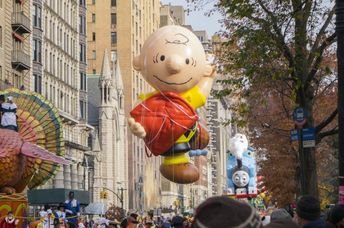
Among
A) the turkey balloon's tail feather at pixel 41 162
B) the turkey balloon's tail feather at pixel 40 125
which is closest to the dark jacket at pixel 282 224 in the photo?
the turkey balloon's tail feather at pixel 41 162

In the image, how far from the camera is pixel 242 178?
1326 inches

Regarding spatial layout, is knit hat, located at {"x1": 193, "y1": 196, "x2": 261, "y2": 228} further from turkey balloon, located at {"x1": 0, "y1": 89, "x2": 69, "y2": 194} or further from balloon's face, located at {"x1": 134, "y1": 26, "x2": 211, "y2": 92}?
turkey balloon, located at {"x1": 0, "y1": 89, "x2": 69, "y2": 194}

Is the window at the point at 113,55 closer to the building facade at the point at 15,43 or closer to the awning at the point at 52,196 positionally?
the building facade at the point at 15,43

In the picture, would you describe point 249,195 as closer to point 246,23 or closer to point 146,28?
point 246,23

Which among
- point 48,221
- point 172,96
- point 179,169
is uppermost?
point 172,96

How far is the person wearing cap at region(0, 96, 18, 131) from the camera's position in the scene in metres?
19.7

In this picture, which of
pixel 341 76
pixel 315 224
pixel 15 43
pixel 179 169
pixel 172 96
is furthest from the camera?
pixel 15 43

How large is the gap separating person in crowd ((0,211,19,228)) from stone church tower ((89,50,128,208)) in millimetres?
66103

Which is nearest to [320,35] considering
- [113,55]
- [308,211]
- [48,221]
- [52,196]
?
[48,221]

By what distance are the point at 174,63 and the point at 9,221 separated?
27.5ft

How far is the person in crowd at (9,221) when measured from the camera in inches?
805

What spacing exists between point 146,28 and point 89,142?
2021cm

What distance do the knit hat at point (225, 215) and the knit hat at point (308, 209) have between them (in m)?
4.25

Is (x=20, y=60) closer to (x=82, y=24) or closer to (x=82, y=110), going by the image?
(x=82, y=110)
